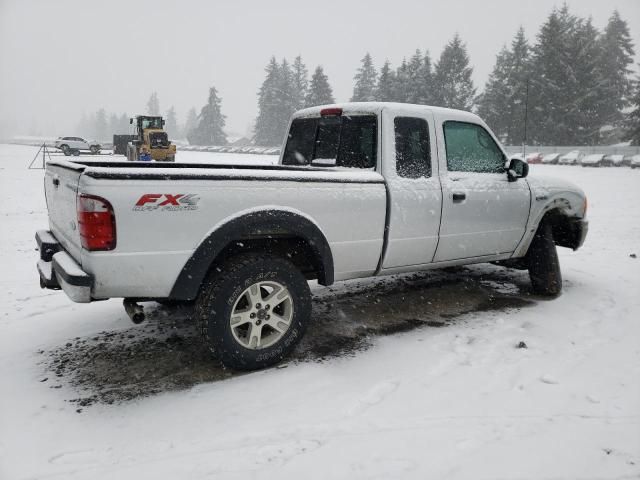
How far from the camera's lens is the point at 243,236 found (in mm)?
3436

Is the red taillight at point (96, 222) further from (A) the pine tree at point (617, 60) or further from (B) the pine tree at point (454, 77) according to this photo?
(A) the pine tree at point (617, 60)

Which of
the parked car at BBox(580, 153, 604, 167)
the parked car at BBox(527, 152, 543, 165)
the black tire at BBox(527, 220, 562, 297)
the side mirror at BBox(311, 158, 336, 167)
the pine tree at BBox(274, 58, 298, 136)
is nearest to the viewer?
the side mirror at BBox(311, 158, 336, 167)

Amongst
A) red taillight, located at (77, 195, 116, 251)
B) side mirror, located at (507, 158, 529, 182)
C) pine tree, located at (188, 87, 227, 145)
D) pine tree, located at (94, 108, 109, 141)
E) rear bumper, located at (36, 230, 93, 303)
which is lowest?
rear bumper, located at (36, 230, 93, 303)

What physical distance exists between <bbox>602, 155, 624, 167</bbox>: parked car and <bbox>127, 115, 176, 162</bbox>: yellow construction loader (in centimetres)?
2904

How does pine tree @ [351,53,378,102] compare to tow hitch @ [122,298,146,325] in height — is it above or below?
above

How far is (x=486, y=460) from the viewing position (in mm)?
2600

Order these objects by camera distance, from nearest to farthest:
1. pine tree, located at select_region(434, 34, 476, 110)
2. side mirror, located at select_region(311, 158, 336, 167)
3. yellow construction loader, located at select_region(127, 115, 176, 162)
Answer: side mirror, located at select_region(311, 158, 336, 167) < yellow construction loader, located at select_region(127, 115, 176, 162) < pine tree, located at select_region(434, 34, 476, 110)

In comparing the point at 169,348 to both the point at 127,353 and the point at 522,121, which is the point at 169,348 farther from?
the point at 522,121

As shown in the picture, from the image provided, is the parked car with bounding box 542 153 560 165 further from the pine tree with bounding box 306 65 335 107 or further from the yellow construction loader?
the pine tree with bounding box 306 65 335 107

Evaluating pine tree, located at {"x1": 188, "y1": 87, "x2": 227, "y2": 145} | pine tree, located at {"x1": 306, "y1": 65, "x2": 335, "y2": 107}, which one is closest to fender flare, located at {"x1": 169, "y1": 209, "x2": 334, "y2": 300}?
pine tree, located at {"x1": 306, "y1": 65, "x2": 335, "y2": 107}

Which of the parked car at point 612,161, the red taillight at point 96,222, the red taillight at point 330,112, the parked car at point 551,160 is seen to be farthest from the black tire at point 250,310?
the parked car at point 551,160

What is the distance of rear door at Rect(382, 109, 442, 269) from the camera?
13.9 feet

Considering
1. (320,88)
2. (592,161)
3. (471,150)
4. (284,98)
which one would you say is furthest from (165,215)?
(284,98)

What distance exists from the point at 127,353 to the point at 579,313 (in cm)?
434
